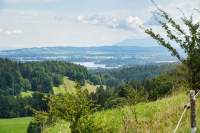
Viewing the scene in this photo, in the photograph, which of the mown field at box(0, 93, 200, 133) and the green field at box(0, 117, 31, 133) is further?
the green field at box(0, 117, 31, 133)

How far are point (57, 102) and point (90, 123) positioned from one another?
2.94ft

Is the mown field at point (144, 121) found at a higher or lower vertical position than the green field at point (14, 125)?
higher

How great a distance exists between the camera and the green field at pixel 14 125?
127463mm

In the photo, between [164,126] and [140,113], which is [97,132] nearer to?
[164,126]

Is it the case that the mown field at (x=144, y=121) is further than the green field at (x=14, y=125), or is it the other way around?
the green field at (x=14, y=125)

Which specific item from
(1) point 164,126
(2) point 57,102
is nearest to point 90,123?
(2) point 57,102

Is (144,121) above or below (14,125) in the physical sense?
above

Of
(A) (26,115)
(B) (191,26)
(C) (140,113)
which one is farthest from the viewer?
(A) (26,115)

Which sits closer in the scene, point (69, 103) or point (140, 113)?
point (69, 103)

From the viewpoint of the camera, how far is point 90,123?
10.1m

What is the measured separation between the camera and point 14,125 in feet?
434

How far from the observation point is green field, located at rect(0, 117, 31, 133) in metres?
127

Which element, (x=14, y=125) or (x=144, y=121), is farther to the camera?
(x=14, y=125)

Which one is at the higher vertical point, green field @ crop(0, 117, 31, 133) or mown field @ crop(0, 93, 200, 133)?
mown field @ crop(0, 93, 200, 133)
